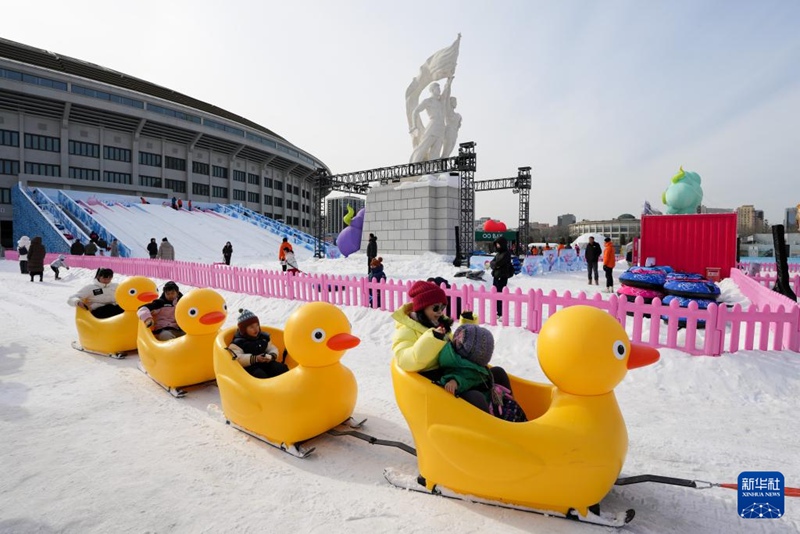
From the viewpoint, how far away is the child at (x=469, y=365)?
2512 millimetres

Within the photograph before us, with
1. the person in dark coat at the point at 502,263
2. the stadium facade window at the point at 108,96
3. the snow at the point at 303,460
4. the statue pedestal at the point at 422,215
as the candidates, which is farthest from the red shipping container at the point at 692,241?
the stadium facade window at the point at 108,96

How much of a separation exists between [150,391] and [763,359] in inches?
261

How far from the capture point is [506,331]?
605 cm

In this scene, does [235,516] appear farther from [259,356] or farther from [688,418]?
[688,418]

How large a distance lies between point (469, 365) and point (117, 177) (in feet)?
158

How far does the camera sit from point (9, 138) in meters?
34.8

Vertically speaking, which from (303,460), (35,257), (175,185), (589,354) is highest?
(175,185)

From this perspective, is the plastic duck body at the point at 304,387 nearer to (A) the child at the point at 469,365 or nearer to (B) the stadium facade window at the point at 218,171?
(A) the child at the point at 469,365

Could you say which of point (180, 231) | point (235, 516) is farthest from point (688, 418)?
point (180, 231)

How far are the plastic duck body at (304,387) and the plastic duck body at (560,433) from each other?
0.98 m

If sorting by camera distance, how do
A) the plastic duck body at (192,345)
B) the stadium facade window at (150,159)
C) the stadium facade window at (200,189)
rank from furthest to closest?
the stadium facade window at (200,189)
the stadium facade window at (150,159)
the plastic duck body at (192,345)

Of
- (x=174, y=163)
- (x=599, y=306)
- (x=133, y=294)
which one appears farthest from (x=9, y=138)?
(x=599, y=306)

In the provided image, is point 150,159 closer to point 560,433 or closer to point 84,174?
point 84,174

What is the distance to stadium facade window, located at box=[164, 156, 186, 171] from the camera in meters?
44.3
